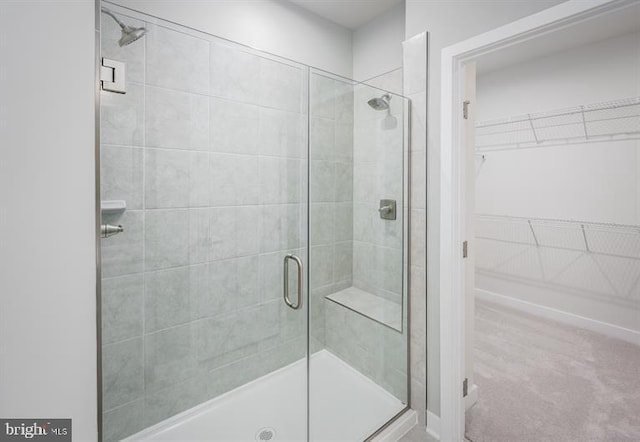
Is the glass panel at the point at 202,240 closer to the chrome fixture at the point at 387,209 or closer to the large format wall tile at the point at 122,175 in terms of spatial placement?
the large format wall tile at the point at 122,175

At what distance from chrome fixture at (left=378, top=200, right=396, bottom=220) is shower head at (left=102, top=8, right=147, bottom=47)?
1.23 meters

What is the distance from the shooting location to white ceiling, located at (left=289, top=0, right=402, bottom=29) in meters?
1.92

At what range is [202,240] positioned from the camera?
1203mm

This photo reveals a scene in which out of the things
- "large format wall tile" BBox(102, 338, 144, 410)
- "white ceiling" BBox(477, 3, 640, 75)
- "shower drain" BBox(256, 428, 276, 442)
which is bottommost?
"shower drain" BBox(256, 428, 276, 442)

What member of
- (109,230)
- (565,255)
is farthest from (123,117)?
(565,255)

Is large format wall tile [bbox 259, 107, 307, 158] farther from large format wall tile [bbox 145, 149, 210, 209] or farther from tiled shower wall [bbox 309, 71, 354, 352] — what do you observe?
large format wall tile [bbox 145, 149, 210, 209]

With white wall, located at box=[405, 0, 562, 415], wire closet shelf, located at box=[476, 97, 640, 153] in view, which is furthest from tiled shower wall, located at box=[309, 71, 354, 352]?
wire closet shelf, located at box=[476, 97, 640, 153]

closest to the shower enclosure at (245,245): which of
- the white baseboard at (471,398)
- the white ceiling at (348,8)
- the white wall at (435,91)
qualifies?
the white wall at (435,91)

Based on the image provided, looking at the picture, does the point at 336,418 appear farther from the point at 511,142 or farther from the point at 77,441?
the point at 511,142

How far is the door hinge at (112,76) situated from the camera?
922 mm

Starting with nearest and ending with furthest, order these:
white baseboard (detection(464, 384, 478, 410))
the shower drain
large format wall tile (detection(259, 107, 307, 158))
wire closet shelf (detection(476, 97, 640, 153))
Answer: large format wall tile (detection(259, 107, 307, 158)) → the shower drain → white baseboard (detection(464, 384, 478, 410)) → wire closet shelf (detection(476, 97, 640, 153))

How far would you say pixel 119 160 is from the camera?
1018 millimetres

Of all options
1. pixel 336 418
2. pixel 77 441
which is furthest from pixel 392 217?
pixel 77 441

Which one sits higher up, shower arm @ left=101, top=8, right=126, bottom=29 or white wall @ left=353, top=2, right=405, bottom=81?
white wall @ left=353, top=2, right=405, bottom=81
